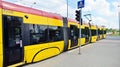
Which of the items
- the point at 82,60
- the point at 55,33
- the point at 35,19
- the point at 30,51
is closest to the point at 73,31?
the point at 55,33

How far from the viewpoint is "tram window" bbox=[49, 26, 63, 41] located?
17.4m

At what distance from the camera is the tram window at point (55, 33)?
17.4 meters

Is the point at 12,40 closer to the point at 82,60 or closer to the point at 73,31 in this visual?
the point at 82,60

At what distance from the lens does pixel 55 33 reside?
1839 centimetres

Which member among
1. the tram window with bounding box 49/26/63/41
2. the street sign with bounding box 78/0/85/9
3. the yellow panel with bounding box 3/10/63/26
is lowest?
the tram window with bounding box 49/26/63/41

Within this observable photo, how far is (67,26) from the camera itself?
73.4 ft

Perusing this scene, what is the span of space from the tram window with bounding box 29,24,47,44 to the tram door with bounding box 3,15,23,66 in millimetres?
1522

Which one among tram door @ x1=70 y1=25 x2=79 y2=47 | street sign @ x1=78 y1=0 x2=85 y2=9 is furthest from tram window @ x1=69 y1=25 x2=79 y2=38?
street sign @ x1=78 y1=0 x2=85 y2=9

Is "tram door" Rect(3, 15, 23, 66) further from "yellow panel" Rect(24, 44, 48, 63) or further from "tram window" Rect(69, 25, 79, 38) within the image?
"tram window" Rect(69, 25, 79, 38)

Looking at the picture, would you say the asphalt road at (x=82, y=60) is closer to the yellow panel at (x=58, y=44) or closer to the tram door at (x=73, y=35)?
the yellow panel at (x=58, y=44)

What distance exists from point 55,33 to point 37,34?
11.5 feet

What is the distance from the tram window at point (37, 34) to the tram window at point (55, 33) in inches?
43.2

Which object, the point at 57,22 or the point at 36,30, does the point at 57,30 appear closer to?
the point at 57,22

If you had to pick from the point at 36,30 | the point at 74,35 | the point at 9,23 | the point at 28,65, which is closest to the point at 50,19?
the point at 36,30
